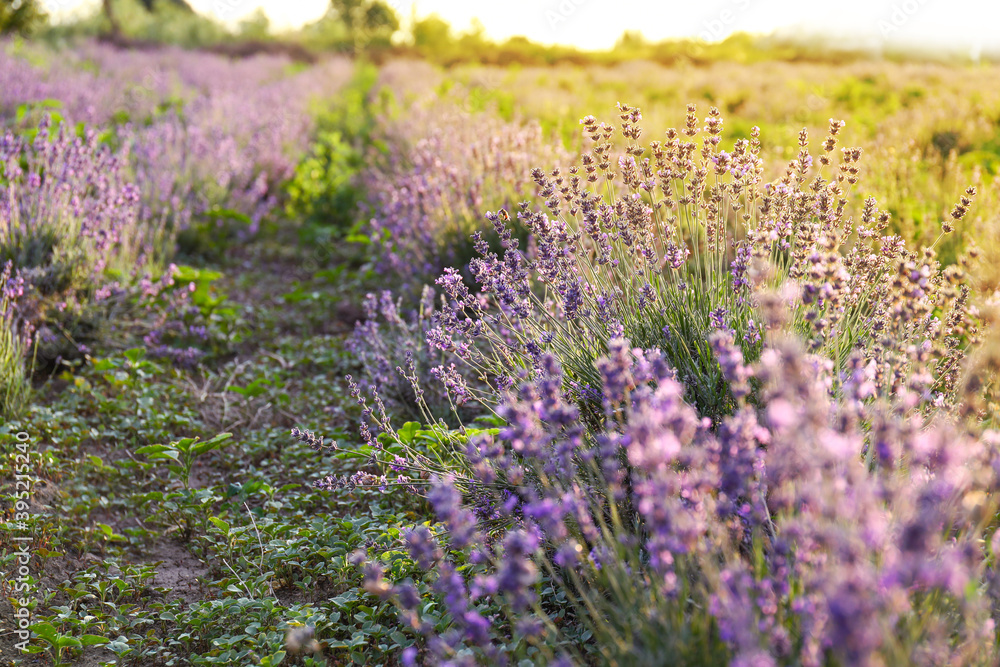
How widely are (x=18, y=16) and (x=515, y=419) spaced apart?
2054cm

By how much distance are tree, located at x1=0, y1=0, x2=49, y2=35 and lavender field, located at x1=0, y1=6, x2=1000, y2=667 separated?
13737 millimetres

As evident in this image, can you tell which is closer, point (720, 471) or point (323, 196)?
point (720, 471)

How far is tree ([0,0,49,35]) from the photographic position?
52.4ft

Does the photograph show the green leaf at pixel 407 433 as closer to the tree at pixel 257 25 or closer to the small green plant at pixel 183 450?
the small green plant at pixel 183 450

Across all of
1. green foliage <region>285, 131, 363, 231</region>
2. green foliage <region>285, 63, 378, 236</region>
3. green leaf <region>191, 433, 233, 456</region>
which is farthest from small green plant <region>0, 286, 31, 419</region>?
green foliage <region>285, 131, 363, 231</region>

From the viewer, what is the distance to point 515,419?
138cm

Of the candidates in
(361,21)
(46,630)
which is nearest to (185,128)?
(46,630)

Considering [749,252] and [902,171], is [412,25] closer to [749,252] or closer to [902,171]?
[902,171]

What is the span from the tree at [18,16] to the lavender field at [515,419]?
13737 mm

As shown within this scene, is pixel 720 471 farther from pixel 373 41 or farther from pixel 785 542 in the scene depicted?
pixel 373 41

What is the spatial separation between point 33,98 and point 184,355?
513cm

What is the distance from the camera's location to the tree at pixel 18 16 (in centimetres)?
1597

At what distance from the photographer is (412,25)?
3731cm

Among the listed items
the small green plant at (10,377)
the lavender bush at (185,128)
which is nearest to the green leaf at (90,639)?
the small green plant at (10,377)
